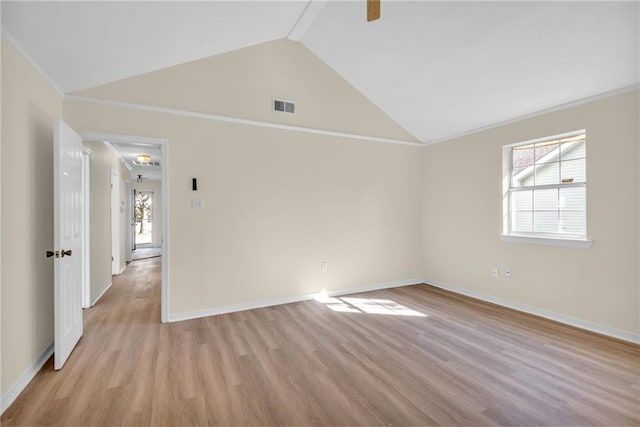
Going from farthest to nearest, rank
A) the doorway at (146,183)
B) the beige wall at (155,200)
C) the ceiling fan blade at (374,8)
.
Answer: the beige wall at (155,200) → the doorway at (146,183) → the ceiling fan blade at (374,8)

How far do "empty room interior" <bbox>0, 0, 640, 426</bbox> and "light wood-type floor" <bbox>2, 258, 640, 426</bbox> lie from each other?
0.02 m

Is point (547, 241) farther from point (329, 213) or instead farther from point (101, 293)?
point (101, 293)

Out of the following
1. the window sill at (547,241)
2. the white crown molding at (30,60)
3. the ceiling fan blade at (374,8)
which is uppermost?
the ceiling fan blade at (374,8)

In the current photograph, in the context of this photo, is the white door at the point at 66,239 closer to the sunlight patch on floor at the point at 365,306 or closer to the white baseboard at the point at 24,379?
the white baseboard at the point at 24,379

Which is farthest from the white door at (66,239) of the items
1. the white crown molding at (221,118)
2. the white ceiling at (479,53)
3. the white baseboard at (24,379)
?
the white ceiling at (479,53)

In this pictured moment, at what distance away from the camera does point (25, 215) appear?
2289 mm

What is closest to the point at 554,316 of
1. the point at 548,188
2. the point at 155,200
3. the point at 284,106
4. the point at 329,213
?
the point at 548,188

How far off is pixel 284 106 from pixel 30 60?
102 inches

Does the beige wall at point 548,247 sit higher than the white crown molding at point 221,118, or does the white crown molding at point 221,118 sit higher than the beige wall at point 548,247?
the white crown molding at point 221,118

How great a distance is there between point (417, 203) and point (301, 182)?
2260 millimetres

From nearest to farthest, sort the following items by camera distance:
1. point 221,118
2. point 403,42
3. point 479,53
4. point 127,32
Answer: point 127,32
point 479,53
point 403,42
point 221,118

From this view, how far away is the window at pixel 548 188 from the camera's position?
137 inches

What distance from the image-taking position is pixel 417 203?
5.43 meters

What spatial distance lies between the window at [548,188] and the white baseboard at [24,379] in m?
5.18
